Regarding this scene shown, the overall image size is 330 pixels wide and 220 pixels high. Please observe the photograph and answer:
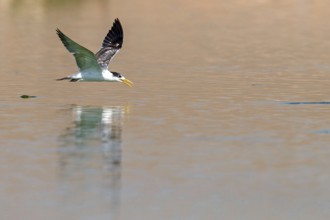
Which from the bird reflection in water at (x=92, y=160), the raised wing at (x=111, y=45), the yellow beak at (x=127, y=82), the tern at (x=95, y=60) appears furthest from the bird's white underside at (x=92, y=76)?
the bird reflection in water at (x=92, y=160)

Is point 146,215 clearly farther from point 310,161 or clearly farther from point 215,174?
point 310,161

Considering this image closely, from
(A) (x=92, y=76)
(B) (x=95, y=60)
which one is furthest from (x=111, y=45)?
(B) (x=95, y=60)

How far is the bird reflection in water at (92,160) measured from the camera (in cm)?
1385

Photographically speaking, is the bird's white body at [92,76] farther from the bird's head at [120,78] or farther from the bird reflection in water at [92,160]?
the bird reflection in water at [92,160]

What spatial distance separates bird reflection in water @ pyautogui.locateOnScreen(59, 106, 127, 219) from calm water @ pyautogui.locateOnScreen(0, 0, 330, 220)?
2 centimetres

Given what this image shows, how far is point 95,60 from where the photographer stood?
21703mm

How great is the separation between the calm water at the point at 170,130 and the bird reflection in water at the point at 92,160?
20 millimetres

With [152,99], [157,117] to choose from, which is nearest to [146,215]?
[157,117]

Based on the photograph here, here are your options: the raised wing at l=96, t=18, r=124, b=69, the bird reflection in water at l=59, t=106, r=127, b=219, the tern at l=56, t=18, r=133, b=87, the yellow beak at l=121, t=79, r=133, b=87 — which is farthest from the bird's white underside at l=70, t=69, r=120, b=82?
the bird reflection in water at l=59, t=106, r=127, b=219

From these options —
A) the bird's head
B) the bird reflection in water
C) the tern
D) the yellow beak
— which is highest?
the tern

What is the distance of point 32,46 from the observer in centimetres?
3209

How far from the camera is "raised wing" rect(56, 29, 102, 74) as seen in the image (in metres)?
20.9

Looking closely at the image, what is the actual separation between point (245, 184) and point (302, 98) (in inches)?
311

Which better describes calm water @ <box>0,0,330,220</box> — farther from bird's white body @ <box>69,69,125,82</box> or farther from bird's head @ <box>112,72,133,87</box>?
bird's white body @ <box>69,69,125,82</box>
